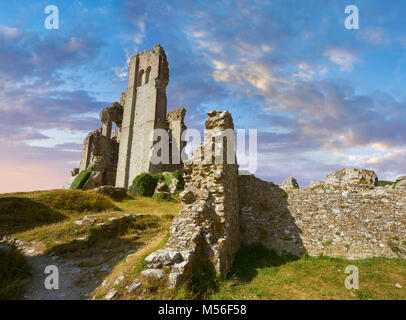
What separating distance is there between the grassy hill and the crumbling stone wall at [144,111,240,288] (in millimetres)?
349

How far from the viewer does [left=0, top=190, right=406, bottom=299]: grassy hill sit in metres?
4.71

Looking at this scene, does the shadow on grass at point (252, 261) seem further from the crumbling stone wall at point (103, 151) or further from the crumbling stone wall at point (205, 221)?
the crumbling stone wall at point (103, 151)

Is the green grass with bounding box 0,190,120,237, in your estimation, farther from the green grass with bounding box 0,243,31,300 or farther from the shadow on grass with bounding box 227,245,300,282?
the shadow on grass with bounding box 227,245,300,282

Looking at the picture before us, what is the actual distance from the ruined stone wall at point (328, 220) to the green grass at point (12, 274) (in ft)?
22.5

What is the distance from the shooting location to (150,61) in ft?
106

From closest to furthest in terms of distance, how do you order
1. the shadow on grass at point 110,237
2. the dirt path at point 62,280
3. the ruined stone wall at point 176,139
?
the dirt path at point 62,280, the shadow on grass at point 110,237, the ruined stone wall at point 176,139

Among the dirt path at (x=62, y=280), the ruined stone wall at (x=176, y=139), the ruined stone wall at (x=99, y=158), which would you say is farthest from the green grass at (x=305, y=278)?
the ruined stone wall at (x=99, y=158)

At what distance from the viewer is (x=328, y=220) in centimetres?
757

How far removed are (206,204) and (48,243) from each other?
648 centimetres

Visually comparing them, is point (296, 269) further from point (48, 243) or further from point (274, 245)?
point (48, 243)

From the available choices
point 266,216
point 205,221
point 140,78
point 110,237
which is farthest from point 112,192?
point 140,78

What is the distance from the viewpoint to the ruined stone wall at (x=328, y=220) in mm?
6957

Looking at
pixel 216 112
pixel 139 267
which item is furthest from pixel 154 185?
pixel 139 267

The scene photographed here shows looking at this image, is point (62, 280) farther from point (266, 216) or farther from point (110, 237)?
point (266, 216)
